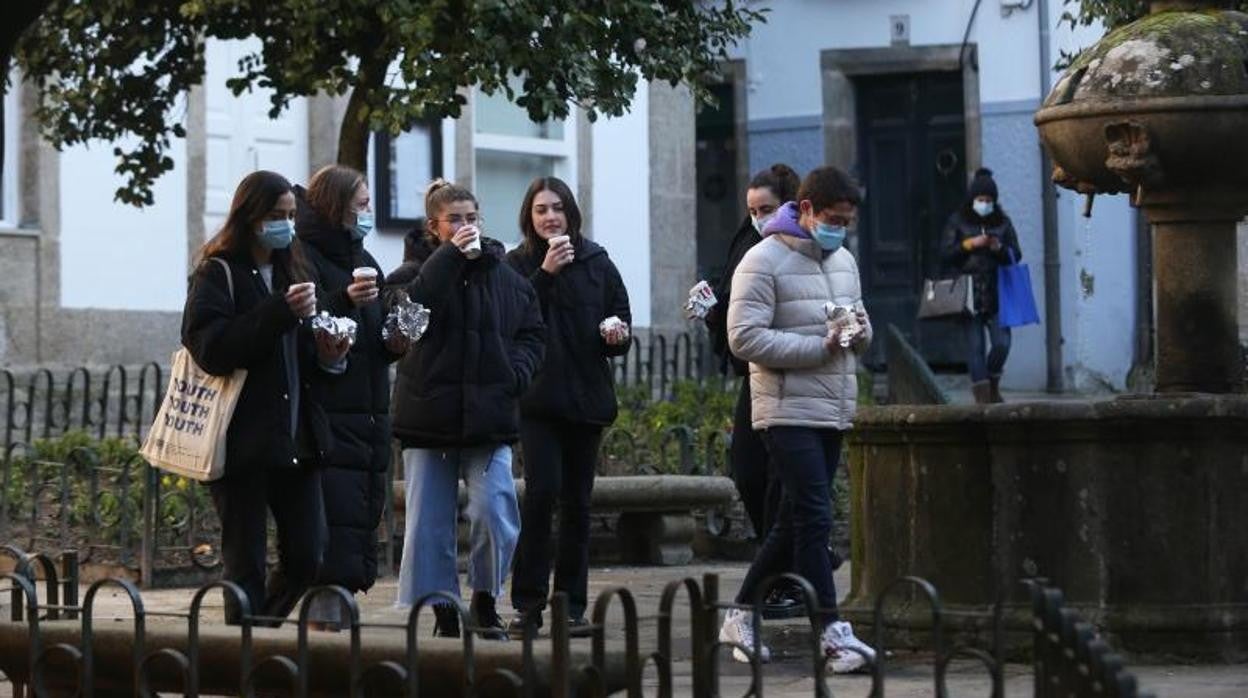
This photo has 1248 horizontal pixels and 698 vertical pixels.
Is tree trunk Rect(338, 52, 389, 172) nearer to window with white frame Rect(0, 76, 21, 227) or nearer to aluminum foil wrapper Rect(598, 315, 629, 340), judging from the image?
aluminum foil wrapper Rect(598, 315, 629, 340)

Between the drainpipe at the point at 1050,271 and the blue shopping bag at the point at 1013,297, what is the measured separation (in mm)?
3920

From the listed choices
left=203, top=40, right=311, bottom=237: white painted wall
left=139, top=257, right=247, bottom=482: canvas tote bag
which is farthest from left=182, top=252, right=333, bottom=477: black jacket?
left=203, top=40, right=311, bottom=237: white painted wall

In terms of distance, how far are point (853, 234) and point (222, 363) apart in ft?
60.7

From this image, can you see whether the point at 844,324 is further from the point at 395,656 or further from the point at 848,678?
the point at 395,656

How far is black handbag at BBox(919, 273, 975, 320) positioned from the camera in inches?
841

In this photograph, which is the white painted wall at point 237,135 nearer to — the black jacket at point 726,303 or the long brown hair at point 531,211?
the black jacket at point 726,303

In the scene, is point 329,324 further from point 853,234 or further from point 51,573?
point 853,234

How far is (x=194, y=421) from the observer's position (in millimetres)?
9219

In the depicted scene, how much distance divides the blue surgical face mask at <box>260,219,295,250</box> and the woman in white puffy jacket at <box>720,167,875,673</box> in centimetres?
157

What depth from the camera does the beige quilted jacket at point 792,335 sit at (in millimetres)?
10008

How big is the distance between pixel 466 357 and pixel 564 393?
0.59 metres

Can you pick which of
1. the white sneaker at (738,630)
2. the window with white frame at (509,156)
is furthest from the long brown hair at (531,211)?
the window with white frame at (509,156)

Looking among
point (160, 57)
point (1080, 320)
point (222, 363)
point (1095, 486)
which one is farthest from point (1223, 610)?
point (1080, 320)

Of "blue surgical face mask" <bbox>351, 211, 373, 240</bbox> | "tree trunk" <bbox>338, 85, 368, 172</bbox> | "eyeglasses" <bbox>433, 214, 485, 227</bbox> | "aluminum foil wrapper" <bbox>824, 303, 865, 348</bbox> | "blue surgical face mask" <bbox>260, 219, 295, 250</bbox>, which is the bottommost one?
"aluminum foil wrapper" <bbox>824, 303, 865, 348</bbox>
